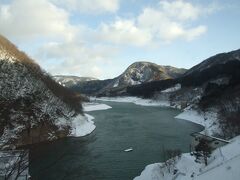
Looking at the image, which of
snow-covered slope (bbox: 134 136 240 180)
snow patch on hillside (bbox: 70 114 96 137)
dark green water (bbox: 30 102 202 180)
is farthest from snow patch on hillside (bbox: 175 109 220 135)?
snow-covered slope (bbox: 134 136 240 180)

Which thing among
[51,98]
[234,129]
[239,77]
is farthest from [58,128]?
[239,77]

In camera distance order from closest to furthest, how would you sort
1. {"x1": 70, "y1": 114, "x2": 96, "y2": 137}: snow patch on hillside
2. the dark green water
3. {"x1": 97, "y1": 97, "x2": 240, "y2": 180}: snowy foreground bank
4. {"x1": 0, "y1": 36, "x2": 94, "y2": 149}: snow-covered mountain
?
{"x1": 97, "y1": 97, "x2": 240, "y2": 180}: snowy foreground bank
the dark green water
{"x1": 0, "y1": 36, "x2": 94, "y2": 149}: snow-covered mountain
{"x1": 70, "y1": 114, "x2": 96, "y2": 137}: snow patch on hillside

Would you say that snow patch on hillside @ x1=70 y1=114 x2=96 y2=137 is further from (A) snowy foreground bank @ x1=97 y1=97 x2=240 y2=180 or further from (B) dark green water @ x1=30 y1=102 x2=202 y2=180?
(A) snowy foreground bank @ x1=97 y1=97 x2=240 y2=180

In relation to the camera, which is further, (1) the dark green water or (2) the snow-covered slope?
(1) the dark green water

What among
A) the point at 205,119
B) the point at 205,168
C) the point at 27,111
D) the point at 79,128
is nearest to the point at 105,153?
the point at 205,168

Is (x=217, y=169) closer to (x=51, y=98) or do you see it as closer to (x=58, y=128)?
(x=58, y=128)

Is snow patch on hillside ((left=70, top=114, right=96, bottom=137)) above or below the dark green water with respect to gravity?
above
